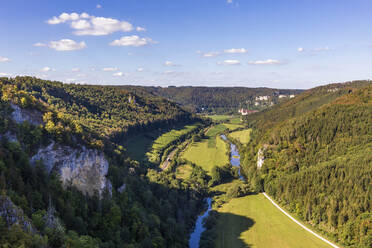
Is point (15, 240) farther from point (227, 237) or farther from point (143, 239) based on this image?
point (227, 237)

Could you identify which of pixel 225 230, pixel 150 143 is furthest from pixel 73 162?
pixel 150 143

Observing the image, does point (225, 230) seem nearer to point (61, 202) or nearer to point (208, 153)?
point (61, 202)

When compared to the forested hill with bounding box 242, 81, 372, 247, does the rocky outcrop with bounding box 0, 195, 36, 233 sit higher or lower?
higher

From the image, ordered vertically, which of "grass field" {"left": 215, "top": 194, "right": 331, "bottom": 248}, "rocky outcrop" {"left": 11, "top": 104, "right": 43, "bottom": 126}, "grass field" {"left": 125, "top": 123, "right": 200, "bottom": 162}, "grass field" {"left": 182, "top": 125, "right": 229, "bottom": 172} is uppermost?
"rocky outcrop" {"left": 11, "top": 104, "right": 43, "bottom": 126}

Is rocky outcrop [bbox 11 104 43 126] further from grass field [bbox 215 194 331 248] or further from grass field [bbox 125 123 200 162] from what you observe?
grass field [bbox 125 123 200 162]

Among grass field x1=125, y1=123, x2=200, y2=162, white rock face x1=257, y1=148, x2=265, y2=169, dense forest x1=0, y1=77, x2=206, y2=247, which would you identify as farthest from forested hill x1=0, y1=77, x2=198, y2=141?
white rock face x1=257, y1=148, x2=265, y2=169

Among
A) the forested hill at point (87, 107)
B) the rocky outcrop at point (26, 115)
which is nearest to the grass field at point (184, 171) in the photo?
the forested hill at point (87, 107)
